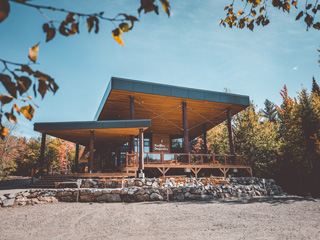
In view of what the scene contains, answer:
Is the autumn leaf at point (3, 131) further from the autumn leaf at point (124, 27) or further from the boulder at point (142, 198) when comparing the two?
the boulder at point (142, 198)

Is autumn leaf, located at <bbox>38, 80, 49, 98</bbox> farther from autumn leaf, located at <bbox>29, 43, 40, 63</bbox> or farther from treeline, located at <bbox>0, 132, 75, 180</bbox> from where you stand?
treeline, located at <bbox>0, 132, 75, 180</bbox>

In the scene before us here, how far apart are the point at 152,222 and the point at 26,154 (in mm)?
28899

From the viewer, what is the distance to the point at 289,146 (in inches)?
736

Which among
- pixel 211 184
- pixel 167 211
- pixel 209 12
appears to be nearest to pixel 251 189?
pixel 211 184

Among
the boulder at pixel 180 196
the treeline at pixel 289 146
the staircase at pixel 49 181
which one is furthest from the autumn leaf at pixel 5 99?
the treeline at pixel 289 146

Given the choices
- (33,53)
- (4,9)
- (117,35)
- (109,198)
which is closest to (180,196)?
(109,198)

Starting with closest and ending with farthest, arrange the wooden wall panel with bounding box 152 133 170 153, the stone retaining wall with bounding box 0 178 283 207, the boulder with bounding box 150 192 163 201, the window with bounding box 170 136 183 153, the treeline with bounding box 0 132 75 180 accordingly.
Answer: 1. the stone retaining wall with bounding box 0 178 283 207
2. the boulder with bounding box 150 192 163 201
3. the wooden wall panel with bounding box 152 133 170 153
4. the treeline with bounding box 0 132 75 180
5. the window with bounding box 170 136 183 153

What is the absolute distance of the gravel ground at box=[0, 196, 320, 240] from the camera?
517 centimetres

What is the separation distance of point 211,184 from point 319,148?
8.93 meters

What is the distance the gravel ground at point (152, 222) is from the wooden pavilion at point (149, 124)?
5015 millimetres

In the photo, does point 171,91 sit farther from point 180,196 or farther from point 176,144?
point 176,144

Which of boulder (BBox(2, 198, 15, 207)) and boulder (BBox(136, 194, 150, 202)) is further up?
boulder (BBox(2, 198, 15, 207))

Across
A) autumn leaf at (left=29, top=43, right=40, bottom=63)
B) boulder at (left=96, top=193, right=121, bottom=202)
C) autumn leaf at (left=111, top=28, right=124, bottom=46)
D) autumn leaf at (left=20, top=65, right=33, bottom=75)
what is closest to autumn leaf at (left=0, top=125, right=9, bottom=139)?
autumn leaf at (left=20, top=65, right=33, bottom=75)

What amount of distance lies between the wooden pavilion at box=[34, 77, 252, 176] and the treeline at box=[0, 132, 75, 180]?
7.93m
